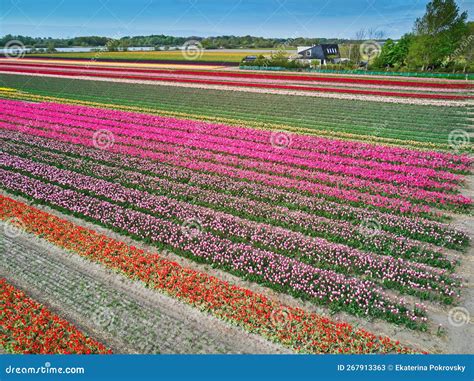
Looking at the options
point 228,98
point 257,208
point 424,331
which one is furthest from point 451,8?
point 424,331

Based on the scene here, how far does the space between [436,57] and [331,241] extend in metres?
65.8

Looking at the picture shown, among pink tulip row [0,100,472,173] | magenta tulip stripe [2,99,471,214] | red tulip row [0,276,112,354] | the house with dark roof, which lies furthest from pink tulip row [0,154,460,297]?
the house with dark roof

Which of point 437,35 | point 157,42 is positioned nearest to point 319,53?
point 437,35

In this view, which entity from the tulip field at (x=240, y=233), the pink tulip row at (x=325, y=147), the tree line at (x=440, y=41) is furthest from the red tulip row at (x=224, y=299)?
the tree line at (x=440, y=41)

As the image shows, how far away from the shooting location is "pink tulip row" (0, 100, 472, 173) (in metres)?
21.2

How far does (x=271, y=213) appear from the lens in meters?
15.6

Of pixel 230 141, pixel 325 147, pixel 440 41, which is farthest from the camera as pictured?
pixel 440 41

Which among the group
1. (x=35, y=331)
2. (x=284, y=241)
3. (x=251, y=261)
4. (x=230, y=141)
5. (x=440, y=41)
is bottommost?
(x=35, y=331)

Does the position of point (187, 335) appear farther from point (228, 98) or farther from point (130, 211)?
point (228, 98)

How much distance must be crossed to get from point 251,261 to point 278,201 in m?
4.89

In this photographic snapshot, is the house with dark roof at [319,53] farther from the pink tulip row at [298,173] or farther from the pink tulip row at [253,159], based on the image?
the pink tulip row at [298,173]

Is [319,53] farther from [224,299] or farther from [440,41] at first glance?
[224,299]

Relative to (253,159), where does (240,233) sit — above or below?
below

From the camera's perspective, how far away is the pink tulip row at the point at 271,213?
42.8ft
